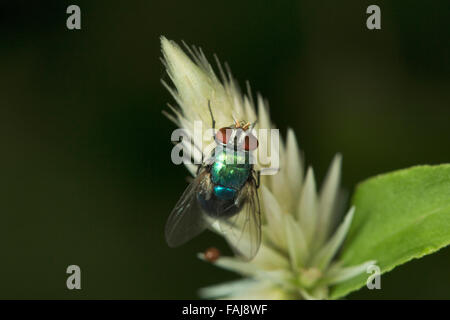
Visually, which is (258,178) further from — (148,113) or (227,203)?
(148,113)

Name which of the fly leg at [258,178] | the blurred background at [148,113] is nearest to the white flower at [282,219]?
the fly leg at [258,178]

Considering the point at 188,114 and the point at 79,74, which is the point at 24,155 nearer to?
the point at 79,74

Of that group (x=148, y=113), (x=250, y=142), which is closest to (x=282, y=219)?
(x=250, y=142)

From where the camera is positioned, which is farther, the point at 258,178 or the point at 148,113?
the point at 148,113

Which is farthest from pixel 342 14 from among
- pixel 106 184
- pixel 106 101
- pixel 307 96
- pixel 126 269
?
pixel 126 269

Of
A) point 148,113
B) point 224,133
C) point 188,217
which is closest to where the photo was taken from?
point 224,133

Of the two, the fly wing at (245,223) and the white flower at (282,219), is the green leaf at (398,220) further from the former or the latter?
the fly wing at (245,223)

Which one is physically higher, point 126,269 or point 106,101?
point 106,101

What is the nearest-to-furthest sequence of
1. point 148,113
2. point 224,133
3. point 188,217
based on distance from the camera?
1. point 224,133
2. point 188,217
3. point 148,113
